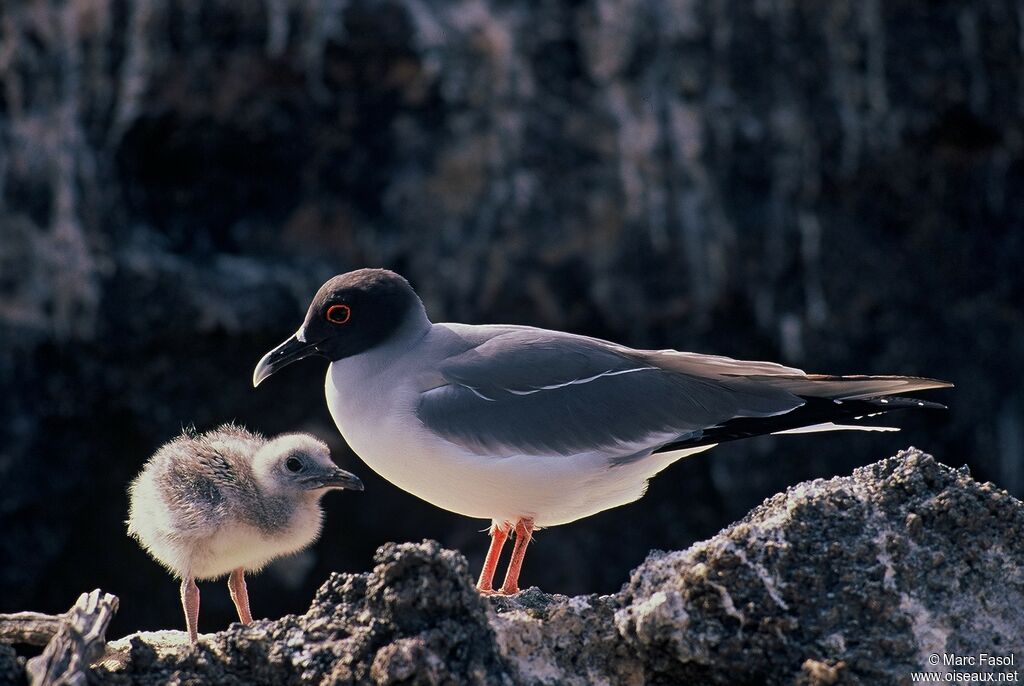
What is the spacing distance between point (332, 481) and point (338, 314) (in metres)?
0.62

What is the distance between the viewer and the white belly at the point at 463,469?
175 inches

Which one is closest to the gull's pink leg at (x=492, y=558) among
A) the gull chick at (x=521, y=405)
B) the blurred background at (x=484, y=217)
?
the gull chick at (x=521, y=405)

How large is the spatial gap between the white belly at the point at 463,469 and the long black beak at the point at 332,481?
9cm

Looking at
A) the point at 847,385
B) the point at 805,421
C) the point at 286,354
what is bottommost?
the point at 805,421

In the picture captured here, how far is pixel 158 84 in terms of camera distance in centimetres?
898

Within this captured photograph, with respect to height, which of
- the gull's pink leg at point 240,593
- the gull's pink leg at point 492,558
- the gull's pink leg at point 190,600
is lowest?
the gull's pink leg at point 492,558

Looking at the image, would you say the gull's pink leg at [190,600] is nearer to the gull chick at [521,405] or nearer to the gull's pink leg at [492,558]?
the gull chick at [521,405]

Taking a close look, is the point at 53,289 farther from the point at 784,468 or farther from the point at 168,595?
the point at 784,468

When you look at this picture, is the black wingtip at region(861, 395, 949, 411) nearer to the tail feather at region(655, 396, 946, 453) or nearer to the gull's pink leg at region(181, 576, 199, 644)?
the tail feather at region(655, 396, 946, 453)

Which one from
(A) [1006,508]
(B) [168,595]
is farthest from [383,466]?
(B) [168,595]

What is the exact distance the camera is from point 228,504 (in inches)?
171

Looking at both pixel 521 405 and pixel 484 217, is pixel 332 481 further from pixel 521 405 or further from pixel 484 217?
pixel 484 217

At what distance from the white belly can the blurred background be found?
16.1ft

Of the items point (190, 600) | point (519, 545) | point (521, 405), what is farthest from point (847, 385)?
point (190, 600)
